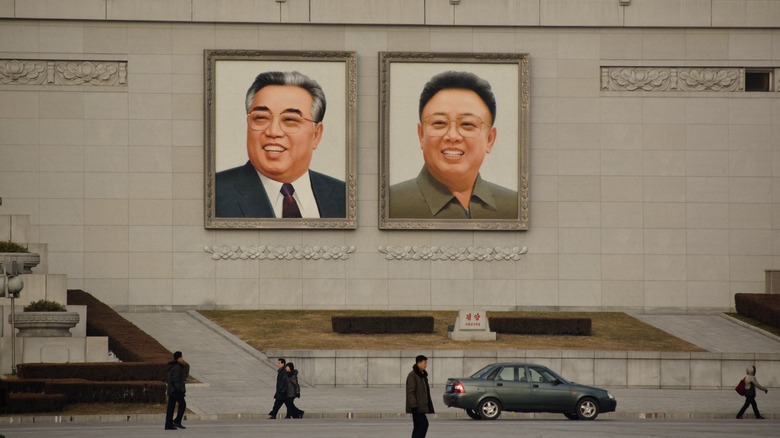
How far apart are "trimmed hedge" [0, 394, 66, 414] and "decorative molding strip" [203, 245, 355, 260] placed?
67.4 ft

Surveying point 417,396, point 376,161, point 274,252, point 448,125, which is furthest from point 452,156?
point 417,396

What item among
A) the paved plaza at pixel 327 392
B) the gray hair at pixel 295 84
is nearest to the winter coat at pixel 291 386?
the paved plaza at pixel 327 392

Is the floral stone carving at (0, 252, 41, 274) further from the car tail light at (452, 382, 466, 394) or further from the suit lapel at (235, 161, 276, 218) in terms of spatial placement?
the car tail light at (452, 382, 466, 394)

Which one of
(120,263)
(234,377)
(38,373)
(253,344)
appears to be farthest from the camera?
(120,263)

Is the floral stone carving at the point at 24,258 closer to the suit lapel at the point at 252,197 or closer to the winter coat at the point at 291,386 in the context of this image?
the suit lapel at the point at 252,197

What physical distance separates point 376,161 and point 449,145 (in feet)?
9.34

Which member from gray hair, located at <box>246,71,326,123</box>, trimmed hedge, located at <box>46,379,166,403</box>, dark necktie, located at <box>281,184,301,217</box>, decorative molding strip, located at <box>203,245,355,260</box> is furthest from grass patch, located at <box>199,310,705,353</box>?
trimmed hedge, located at <box>46,379,166,403</box>

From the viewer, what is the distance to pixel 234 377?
41.3 meters

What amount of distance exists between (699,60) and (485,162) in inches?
361

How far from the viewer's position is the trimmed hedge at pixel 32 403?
104ft

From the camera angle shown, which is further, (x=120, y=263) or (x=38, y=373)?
(x=120, y=263)

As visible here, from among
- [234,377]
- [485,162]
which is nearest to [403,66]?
[485,162]

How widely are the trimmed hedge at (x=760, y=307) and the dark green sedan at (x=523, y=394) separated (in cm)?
1913

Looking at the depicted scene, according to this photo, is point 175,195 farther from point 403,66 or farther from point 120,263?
point 403,66
